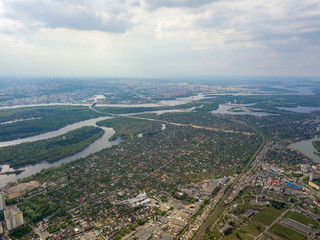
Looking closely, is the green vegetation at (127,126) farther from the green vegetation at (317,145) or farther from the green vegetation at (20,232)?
the green vegetation at (317,145)

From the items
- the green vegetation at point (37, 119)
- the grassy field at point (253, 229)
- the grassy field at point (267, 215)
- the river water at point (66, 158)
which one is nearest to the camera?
the grassy field at point (253, 229)

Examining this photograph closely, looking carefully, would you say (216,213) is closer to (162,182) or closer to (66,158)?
(162,182)

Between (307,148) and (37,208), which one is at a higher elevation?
(307,148)

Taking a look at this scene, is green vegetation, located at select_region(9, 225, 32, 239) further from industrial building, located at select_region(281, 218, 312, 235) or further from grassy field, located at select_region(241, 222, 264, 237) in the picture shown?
industrial building, located at select_region(281, 218, 312, 235)

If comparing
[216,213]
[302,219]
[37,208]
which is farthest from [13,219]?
[302,219]

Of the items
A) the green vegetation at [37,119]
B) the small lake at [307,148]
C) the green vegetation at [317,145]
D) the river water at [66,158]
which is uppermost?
the green vegetation at [37,119]

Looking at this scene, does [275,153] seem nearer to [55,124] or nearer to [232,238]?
[232,238]

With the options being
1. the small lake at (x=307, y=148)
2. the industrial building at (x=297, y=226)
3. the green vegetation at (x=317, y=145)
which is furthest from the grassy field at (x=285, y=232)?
the green vegetation at (x=317, y=145)

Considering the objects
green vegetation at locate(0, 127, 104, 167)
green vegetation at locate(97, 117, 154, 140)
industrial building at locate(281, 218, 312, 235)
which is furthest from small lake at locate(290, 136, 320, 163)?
green vegetation at locate(0, 127, 104, 167)
